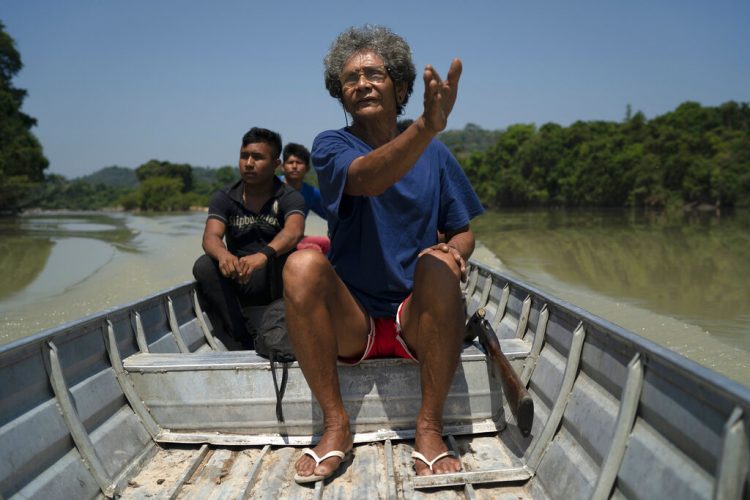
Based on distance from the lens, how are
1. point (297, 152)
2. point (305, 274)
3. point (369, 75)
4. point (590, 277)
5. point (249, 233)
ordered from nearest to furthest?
point (305, 274), point (369, 75), point (249, 233), point (297, 152), point (590, 277)

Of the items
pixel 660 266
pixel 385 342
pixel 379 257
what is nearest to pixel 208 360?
pixel 385 342

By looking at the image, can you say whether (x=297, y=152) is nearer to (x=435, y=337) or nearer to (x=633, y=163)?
(x=435, y=337)

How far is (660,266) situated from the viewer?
42.6ft

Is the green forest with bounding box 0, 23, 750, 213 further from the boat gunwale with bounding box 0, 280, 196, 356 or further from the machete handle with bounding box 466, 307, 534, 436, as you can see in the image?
the machete handle with bounding box 466, 307, 534, 436

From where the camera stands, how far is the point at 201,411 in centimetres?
241

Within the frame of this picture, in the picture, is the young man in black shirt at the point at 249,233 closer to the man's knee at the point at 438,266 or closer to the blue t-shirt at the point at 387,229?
the blue t-shirt at the point at 387,229

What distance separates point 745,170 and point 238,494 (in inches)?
1688

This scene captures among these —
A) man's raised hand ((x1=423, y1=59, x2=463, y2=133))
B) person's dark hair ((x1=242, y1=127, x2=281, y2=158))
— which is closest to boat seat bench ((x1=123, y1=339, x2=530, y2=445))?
man's raised hand ((x1=423, y1=59, x2=463, y2=133))

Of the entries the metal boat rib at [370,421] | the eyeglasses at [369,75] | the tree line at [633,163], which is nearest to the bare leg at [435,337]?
the metal boat rib at [370,421]

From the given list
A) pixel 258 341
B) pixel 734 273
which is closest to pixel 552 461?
pixel 258 341

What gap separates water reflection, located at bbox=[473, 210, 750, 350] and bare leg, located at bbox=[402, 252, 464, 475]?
18.9ft

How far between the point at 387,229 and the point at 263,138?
184cm

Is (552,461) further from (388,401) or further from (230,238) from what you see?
(230,238)

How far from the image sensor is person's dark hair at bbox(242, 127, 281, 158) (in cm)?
374
